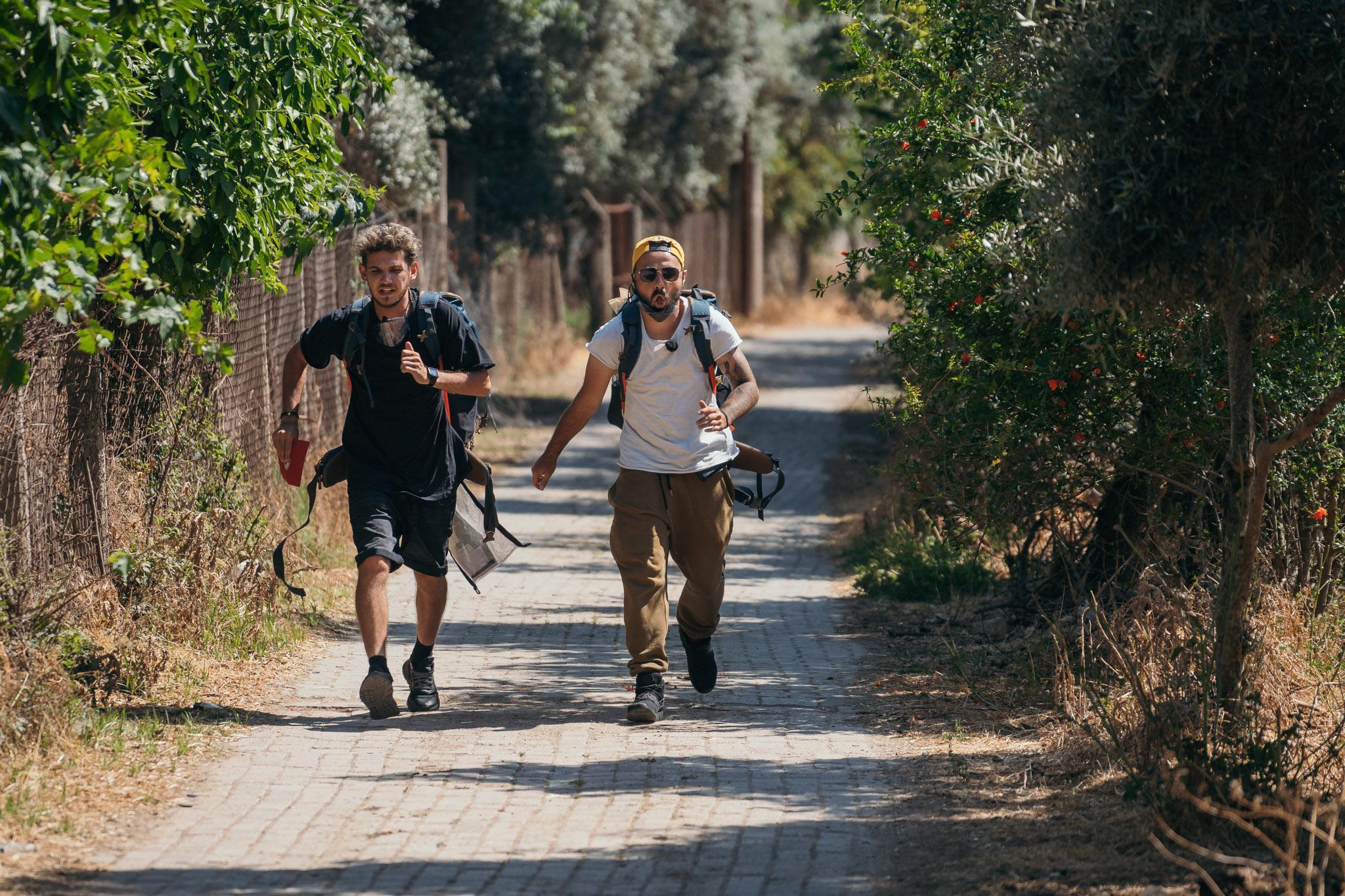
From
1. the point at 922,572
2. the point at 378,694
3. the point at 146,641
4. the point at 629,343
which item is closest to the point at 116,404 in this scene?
the point at 146,641

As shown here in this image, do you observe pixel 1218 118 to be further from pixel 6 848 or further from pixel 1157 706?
pixel 6 848

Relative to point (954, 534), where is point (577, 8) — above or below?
above

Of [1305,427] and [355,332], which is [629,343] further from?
[1305,427]

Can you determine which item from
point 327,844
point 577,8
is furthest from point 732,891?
point 577,8

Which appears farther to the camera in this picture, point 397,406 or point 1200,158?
point 397,406

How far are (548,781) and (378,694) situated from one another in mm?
1062

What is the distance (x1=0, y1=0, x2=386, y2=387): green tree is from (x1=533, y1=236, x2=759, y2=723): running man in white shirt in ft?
5.01

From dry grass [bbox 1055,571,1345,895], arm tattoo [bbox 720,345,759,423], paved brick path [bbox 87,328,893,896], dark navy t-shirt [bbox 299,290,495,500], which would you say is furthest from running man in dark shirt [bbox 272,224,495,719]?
dry grass [bbox 1055,571,1345,895]

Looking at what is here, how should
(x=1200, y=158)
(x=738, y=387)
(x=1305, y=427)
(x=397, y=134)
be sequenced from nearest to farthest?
1. (x=1200, y=158)
2. (x=1305, y=427)
3. (x=738, y=387)
4. (x=397, y=134)

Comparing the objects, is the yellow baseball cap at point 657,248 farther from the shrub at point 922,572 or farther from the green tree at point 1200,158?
the shrub at point 922,572

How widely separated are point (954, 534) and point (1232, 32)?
3.78m

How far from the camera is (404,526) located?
22.3ft

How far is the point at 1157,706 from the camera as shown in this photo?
214 inches

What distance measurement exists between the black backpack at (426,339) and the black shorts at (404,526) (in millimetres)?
329
